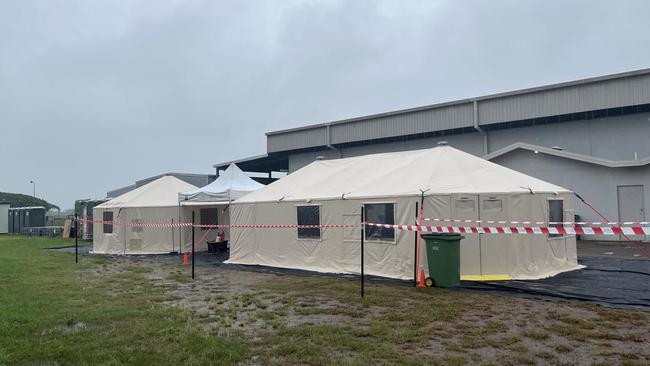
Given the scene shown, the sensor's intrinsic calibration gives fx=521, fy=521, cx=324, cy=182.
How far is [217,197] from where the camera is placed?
18344 millimetres

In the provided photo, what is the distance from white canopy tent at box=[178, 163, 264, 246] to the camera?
1838cm

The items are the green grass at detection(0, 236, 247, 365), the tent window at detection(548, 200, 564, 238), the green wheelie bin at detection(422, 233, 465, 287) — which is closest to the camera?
the green grass at detection(0, 236, 247, 365)

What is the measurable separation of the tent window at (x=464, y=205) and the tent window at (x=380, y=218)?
58.5 inches

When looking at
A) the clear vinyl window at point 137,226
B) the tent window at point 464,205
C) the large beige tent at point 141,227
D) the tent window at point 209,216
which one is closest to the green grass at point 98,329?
the tent window at point 464,205

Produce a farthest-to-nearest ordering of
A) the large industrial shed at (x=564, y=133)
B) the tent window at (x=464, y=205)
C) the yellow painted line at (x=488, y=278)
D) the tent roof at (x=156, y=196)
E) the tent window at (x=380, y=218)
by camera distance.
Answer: the large industrial shed at (x=564, y=133)
the tent roof at (x=156, y=196)
the tent window at (x=380, y=218)
the tent window at (x=464, y=205)
the yellow painted line at (x=488, y=278)

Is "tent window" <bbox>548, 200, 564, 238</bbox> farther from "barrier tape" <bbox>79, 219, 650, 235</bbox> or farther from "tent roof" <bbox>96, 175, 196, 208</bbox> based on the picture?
"tent roof" <bbox>96, 175, 196, 208</bbox>

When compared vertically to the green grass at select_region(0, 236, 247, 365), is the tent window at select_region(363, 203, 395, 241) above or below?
above

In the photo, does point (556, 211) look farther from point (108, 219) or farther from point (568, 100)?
point (108, 219)

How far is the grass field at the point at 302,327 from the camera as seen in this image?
18.3ft

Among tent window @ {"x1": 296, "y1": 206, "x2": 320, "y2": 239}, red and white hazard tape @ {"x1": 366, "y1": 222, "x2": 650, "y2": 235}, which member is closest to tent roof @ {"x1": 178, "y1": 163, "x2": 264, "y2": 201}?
tent window @ {"x1": 296, "y1": 206, "x2": 320, "y2": 239}

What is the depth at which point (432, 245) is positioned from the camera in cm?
1045

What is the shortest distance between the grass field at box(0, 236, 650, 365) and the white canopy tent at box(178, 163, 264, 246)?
24.6 ft

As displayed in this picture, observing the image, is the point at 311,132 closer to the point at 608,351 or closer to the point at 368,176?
the point at 368,176

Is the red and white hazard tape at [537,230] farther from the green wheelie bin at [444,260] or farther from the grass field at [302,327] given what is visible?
the grass field at [302,327]
